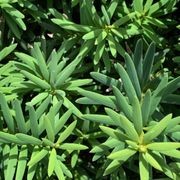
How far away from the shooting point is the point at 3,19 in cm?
128

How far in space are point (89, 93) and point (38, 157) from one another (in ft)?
0.56

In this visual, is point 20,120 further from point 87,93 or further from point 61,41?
point 61,41

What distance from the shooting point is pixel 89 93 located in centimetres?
97

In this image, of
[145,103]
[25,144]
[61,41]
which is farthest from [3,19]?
[145,103]

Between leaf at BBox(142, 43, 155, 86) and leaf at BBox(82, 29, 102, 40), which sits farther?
leaf at BBox(82, 29, 102, 40)

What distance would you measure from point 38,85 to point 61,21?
Result: 18 centimetres

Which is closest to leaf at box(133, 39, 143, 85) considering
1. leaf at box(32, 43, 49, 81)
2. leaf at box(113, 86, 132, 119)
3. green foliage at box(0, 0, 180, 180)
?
green foliage at box(0, 0, 180, 180)

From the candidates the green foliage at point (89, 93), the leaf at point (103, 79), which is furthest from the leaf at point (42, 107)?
the leaf at point (103, 79)

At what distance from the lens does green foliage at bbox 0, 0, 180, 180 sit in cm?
92

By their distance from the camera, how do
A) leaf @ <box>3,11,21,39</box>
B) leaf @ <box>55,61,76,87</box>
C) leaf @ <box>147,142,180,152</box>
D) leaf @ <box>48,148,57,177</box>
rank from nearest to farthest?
leaf @ <box>147,142,180,152</box> → leaf @ <box>48,148,57,177</box> → leaf @ <box>55,61,76,87</box> → leaf @ <box>3,11,21,39</box>

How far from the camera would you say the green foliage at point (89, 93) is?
0.92 meters

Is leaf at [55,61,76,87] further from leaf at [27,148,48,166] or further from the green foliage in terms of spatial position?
leaf at [27,148,48,166]

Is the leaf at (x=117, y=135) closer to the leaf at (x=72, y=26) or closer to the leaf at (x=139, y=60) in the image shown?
the leaf at (x=139, y=60)

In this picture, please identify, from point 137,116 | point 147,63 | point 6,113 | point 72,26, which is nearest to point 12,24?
point 72,26
